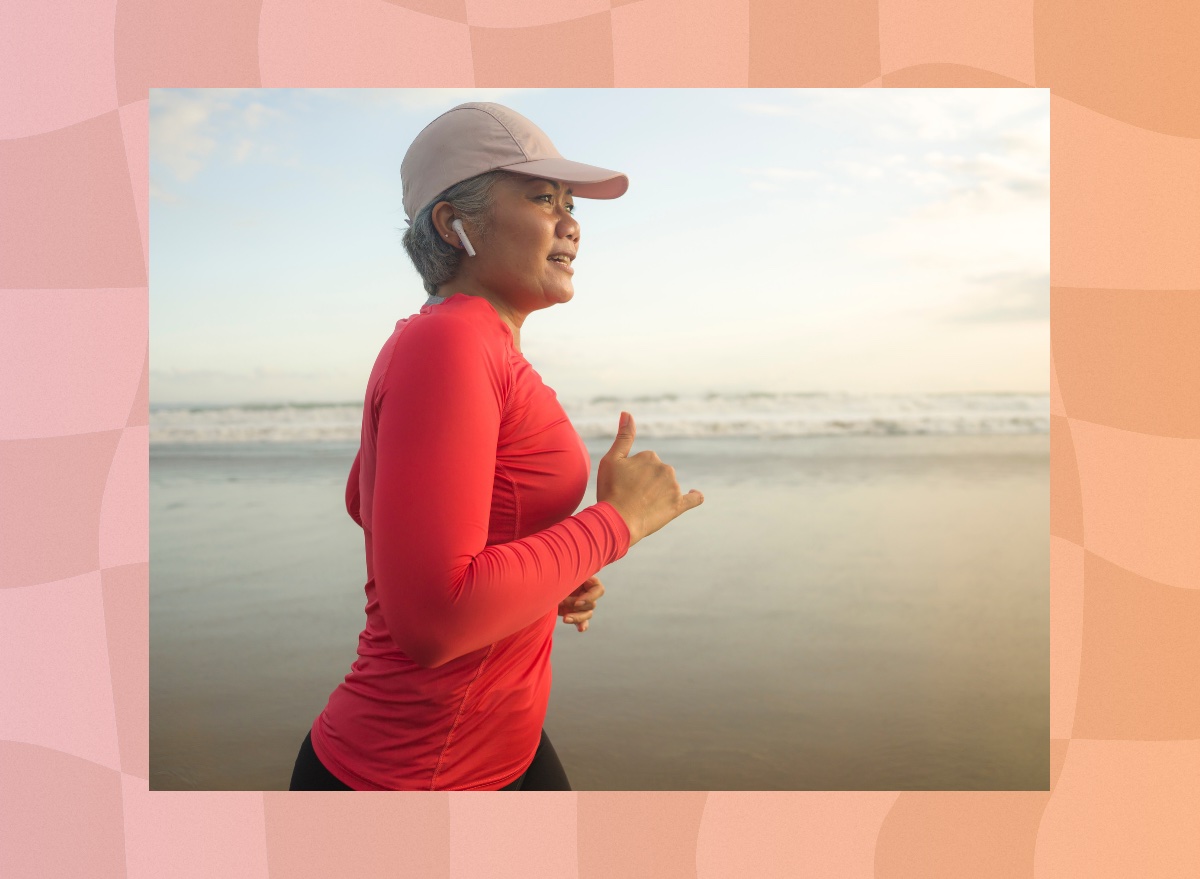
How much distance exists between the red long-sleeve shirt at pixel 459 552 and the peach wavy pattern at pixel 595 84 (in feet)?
2.61

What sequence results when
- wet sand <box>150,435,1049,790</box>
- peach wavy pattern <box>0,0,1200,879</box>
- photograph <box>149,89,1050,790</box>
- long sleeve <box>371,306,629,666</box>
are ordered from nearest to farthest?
long sleeve <box>371,306,629,666</box> < photograph <box>149,89,1050,790</box> < peach wavy pattern <box>0,0,1200,879</box> < wet sand <box>150,435,1049,790</box>

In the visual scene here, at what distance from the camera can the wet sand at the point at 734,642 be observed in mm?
2371

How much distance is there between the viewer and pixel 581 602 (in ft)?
4.09

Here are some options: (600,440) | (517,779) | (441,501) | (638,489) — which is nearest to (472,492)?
(441,501)

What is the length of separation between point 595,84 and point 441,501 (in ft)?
3.59

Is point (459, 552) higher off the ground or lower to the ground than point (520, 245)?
lower

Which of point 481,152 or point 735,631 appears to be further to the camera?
point 735,631

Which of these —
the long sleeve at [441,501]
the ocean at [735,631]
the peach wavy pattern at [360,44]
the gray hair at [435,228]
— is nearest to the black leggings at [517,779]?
the long sleeve at [441,501]

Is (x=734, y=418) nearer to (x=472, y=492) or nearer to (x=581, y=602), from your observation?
(x=581, y=602)

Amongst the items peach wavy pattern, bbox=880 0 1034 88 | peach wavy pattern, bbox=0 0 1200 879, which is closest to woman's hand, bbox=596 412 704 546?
peach wavy pattern, bbox=0 0 1200 879

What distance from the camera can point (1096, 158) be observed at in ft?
5.54

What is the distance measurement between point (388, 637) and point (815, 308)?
3.80 metres

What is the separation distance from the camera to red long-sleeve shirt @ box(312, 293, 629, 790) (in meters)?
0.88

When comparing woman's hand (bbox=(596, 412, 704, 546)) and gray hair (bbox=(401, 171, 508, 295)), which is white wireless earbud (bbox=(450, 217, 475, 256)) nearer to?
gray hair (bbox=(401, 171, 508, 295))
